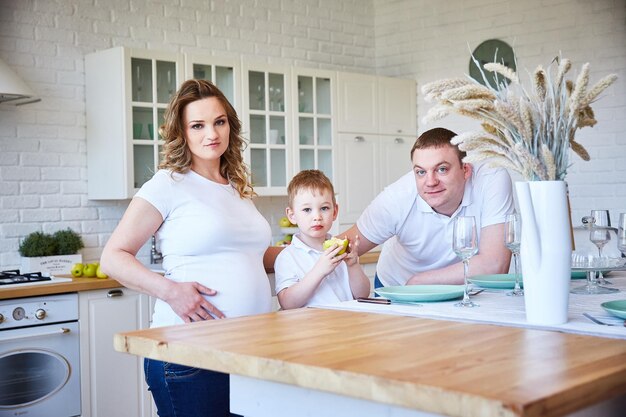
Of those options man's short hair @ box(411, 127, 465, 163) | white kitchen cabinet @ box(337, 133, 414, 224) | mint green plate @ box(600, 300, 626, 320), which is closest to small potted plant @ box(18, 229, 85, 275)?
A: white kitchen cabinet @ box(337, 133, 414, 224)

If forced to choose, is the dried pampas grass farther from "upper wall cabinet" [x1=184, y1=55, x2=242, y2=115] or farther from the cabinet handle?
"upper wall cabinet" [x1=184, y1=55, x2=242, y2=115]

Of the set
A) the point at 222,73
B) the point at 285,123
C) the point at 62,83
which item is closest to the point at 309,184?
the point at 62,83

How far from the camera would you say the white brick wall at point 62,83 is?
15.4ft

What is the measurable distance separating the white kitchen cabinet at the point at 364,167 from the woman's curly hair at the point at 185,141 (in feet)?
11.0

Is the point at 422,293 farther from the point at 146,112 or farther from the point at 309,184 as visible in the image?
the point at 146,112

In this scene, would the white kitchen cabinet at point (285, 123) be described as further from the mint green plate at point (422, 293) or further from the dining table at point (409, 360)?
the dining table at point (409, 360)

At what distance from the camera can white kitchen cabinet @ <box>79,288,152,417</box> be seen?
4176 mm

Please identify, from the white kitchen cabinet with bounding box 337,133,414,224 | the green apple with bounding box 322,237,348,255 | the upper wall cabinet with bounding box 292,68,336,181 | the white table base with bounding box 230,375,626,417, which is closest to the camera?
the white table base with bounding box 230,375,626,417

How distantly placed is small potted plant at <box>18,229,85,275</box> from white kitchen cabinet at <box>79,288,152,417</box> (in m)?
0.59

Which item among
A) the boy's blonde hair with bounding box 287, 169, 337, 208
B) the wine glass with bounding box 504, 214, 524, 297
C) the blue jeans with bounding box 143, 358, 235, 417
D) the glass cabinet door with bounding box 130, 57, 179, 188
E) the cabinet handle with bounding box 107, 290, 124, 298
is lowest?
the blue jeans with bounding box 143, 358, 235, 417


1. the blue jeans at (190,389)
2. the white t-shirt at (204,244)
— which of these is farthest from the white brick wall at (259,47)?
the blue jeans at (190,389)

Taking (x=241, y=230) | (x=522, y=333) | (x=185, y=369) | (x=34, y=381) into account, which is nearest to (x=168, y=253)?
(x=241, y=230)

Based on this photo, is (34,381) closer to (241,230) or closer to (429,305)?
(241,230)

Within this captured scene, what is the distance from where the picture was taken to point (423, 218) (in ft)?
10.4
